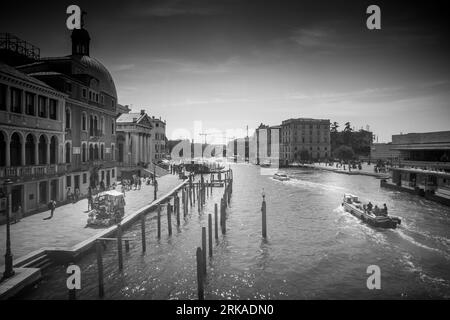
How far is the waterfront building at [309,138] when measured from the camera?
140625mm

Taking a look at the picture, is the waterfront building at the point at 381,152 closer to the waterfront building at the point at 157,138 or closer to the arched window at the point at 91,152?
the waterfront building at the point at 157,138

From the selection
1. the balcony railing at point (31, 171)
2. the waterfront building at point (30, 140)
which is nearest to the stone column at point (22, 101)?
the waterfront building at point (30, 140)

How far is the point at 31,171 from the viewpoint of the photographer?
87.9 feet

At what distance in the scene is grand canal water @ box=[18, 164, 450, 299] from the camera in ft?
54.1

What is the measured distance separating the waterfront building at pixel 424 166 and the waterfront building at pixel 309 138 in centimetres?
7932

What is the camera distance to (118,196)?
27125 millimetres

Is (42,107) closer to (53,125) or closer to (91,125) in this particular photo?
(53,125)

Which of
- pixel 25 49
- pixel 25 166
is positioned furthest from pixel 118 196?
pixel 25 49

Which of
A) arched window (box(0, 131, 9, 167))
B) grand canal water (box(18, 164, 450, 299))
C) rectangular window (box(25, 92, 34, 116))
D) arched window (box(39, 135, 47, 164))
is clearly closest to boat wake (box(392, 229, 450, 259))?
grand canal water (box(18, 164, 450, 299))

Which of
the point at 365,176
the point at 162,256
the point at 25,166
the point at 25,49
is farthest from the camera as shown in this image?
the point at 365,176

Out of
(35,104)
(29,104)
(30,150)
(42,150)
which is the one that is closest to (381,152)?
(42,150)
